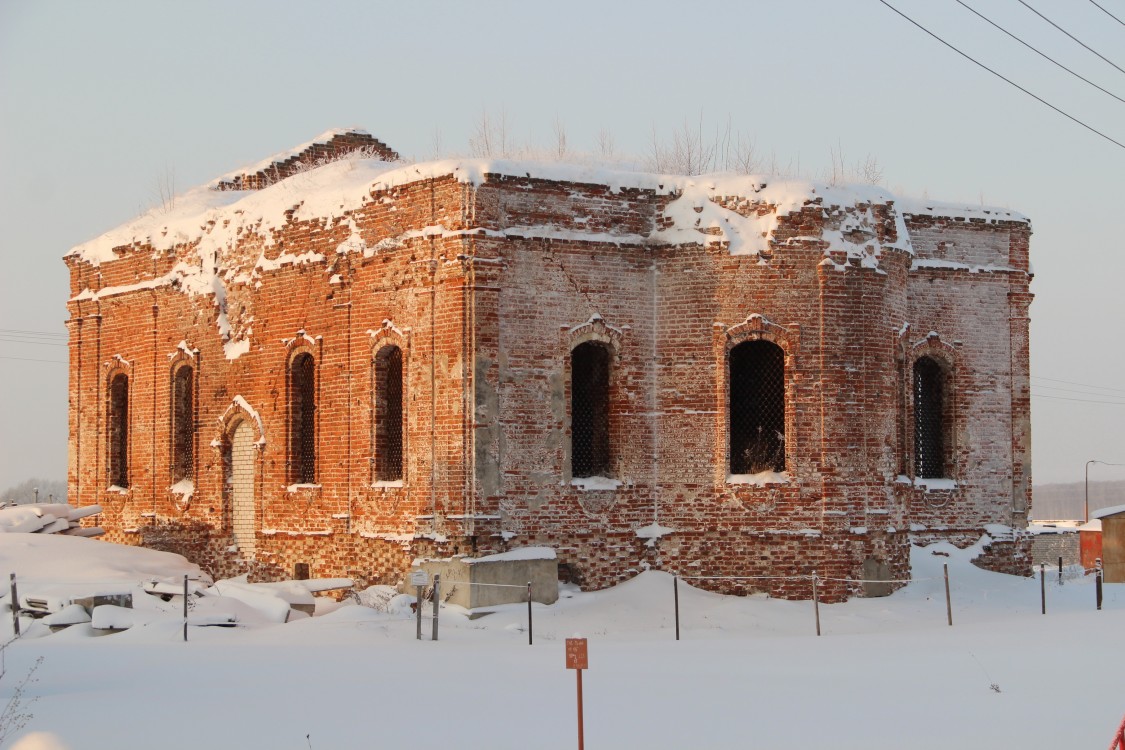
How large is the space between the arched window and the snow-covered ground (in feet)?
13.6

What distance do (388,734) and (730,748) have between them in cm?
263

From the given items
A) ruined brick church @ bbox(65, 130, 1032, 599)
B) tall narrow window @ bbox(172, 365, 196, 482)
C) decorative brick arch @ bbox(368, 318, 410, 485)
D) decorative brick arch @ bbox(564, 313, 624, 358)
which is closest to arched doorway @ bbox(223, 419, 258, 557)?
ruined brick church @ bbox(65, 130, 1032, 599)

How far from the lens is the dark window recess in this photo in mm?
22578

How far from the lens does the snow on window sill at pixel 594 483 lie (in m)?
19.2

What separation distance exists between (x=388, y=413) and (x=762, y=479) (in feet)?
17.7

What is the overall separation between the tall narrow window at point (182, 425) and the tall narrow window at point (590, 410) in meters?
7.75

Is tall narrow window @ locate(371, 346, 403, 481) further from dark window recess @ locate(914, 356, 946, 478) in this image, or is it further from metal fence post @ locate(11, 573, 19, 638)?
dark window recess @ locate(914, 356, 946, 478)

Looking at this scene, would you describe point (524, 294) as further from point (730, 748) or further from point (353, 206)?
point (730, 748)

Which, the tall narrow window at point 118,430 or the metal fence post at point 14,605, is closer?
the metal fence post at point 14,605

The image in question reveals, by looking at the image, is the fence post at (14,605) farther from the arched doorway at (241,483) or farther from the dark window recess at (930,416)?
the dark window recess at (930,416)

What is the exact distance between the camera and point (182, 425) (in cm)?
2422

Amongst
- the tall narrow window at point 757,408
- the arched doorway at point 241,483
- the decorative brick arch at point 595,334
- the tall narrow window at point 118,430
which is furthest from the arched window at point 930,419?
the tall narrow window at point 118,430

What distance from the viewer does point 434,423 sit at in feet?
61.9

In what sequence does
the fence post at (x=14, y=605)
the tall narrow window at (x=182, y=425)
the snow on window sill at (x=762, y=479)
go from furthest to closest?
the tall narrow window at (x=182, y=425) → the snow on window sill at (x=762, y=479) → the fence post at (x=14, y=605)
